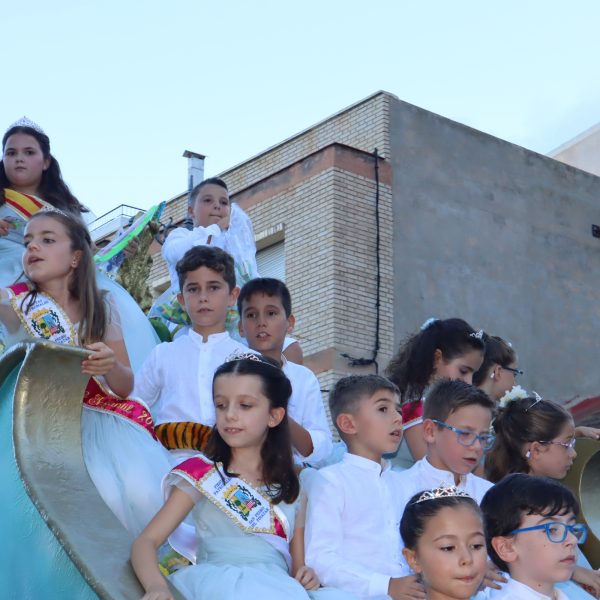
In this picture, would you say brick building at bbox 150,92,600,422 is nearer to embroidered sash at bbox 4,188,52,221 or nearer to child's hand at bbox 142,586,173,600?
embroidered sash at bbox 4,188,52,221

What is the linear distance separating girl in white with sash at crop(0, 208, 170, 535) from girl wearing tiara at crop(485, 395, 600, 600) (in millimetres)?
2127

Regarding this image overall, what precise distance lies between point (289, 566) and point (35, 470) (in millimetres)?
1122

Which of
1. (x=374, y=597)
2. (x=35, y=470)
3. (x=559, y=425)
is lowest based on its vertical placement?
(x=374, y=597)

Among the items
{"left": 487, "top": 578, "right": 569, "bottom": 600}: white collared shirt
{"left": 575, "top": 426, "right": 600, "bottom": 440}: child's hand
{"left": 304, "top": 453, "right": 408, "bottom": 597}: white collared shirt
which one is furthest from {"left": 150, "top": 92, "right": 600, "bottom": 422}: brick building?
{"left": 487, "top": 578, "right": 569, "bottom": 600}: white collared shirt

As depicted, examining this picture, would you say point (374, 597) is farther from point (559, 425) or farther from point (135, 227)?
point (135, 227)

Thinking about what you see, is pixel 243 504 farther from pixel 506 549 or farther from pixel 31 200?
pixel 31 200

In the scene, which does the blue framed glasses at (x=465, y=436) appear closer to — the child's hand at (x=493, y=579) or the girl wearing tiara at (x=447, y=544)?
the child's hand at (x=493, y=579)

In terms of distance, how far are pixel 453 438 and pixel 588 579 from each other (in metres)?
0.97

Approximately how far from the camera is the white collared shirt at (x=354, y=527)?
179 inches

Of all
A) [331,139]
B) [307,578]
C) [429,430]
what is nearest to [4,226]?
[429,430]

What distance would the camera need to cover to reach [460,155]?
19188 mm

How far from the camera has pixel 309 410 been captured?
236 inches

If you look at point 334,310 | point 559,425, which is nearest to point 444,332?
point 559,425

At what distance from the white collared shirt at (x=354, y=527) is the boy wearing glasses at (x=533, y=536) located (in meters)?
0.44
